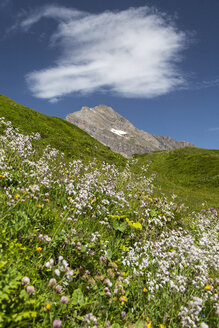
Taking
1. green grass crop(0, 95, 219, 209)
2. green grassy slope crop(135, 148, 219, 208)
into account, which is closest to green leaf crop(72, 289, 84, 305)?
green grass crop(0, 95, 219, 209)

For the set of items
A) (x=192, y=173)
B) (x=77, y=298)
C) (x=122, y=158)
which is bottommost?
(x=77, y=298)

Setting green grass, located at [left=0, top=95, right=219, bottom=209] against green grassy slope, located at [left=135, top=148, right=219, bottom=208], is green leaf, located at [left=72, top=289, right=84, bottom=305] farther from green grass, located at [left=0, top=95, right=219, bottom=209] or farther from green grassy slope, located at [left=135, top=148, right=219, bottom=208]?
green grassy slope, located at [left=135, top=148, right=219, bottom=208]

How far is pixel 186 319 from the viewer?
292 centimetres

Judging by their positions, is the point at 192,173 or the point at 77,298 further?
the point at 192,173

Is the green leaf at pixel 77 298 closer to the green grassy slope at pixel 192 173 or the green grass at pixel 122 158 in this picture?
the green grass at pixel 122 158

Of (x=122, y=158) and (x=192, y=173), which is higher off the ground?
(x=192, y=173)

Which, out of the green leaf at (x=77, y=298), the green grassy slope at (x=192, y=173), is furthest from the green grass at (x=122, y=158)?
the green leaf at (x=77, y=298)

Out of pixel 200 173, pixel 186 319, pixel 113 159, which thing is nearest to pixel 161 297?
pixel 186 319

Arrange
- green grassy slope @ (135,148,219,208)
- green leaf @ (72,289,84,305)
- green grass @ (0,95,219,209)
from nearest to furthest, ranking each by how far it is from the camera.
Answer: green leaf @ (72,289,84,305) → green grass @ (0,95,219,209) → green grassy slope @ (135,148,219,208)

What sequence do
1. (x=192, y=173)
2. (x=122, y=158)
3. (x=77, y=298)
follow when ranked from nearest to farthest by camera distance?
(x=77, y=298) < (x=122, y=158) < (x=192, y=173)

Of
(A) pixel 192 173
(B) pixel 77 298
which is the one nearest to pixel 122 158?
(B) pixel 77 298

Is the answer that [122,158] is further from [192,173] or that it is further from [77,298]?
[192,173]

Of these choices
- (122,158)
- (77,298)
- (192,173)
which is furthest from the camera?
(192,173)

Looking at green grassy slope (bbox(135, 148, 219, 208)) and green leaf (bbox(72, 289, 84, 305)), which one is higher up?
green grassy slope (bbox(135, 148, 219, 208))
